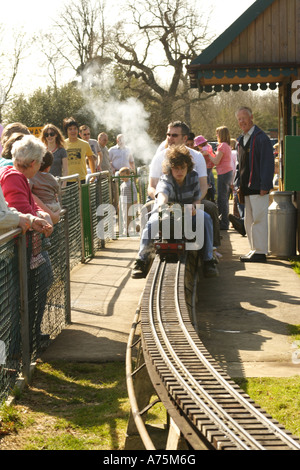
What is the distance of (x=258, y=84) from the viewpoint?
15.0 metres

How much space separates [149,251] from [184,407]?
4.99m

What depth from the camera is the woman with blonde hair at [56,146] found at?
11.4 metres

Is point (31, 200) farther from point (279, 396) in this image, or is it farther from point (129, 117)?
point (129, 117)

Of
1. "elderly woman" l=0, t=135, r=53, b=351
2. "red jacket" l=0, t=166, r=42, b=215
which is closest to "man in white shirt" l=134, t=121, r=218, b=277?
"elderly woman" l=0, t=135, r=53, b=351

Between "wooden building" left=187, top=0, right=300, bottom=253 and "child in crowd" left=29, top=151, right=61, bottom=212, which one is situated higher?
"wooden building" left=187, top=0, right=300, bottom=253

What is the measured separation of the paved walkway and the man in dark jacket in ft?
1.22

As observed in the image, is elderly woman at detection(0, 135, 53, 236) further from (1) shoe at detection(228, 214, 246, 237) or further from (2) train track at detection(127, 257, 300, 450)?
(1) shoe at detection(228, 214, 246, 237)

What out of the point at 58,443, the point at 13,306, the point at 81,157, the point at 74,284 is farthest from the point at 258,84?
the point at 58,443

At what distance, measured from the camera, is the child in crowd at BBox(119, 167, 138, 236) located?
1620 cm

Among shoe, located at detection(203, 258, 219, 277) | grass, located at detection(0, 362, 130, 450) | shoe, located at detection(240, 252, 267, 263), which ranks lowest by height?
shoe, located at detection(240, 252, 267, 263)

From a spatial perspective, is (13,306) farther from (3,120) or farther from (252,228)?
(3,120)

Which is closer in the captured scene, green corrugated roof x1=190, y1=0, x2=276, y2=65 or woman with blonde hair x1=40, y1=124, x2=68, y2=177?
woman with blonde hair x1=40, y1=124, x2=68, y2=177

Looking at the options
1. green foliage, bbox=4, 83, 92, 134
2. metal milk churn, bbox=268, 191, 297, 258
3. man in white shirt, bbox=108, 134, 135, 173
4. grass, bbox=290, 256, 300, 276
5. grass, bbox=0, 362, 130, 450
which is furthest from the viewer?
green foliage, bbox=4, 83, 92, 134

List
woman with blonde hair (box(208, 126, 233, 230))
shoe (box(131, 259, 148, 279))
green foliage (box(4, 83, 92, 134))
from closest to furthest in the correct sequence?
shoe (box(131, 259, 148, 279)) → woman with blonde hair (box(208, 126, 233, 230)) → green foliage (box(4, 83, 92, 134))
